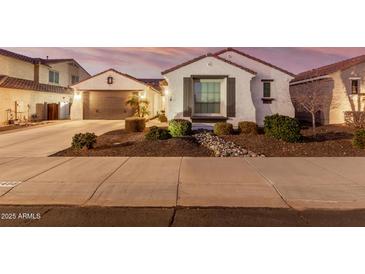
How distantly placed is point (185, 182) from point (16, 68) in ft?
75.4

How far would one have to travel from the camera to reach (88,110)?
23891 millimetres

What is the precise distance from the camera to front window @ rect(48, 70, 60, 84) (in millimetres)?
28359

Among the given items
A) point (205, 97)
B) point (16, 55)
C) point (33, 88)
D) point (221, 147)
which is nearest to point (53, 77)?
point (16, 55)

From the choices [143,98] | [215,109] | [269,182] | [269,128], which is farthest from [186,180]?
[143,98]

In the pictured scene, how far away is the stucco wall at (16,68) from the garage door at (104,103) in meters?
5.92

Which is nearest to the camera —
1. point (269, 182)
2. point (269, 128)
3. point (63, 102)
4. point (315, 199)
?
point (315, 199)

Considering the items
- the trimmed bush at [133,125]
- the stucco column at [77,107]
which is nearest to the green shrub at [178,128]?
the trimmed bush at [133,125]

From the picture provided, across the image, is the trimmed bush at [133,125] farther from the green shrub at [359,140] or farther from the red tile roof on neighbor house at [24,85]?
the red tile roof on neighbor house at [24,85]

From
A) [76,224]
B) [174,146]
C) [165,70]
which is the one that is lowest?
[76,224]

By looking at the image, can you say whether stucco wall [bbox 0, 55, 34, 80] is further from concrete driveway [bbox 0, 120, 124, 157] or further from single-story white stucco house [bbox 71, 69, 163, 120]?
concrete driveway [bbox 0, 120, 124, 157]

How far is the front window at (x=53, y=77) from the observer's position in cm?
2836

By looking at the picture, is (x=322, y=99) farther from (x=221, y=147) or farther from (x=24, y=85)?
(x=24, y=85)

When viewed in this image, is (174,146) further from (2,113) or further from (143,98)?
(2,113)

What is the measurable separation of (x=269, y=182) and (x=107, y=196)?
3.88m
